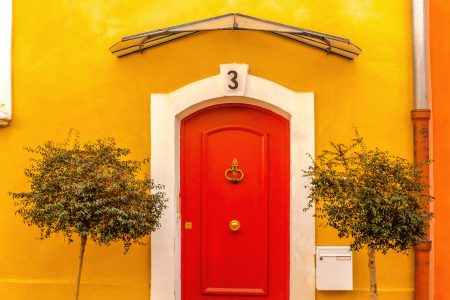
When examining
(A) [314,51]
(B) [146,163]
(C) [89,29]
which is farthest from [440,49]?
(C) [89,29]

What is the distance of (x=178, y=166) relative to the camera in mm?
6281

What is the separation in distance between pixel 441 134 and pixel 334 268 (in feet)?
5.62

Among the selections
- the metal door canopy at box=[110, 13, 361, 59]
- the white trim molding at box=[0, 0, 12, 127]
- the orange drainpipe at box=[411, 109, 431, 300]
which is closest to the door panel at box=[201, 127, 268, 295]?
the metal door canopy at box=[110, 13, 361, 59]

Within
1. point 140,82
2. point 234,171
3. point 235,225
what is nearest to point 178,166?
point 234,171

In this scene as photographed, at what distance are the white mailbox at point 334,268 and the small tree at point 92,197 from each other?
5.83 ft

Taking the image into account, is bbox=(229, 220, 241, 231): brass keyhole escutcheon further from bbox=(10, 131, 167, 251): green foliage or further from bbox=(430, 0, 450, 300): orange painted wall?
bbox=(430, 0, 450, 300): orange painted wall

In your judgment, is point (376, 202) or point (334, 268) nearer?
point (376, 202)

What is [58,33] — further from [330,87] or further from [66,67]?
[330,87]

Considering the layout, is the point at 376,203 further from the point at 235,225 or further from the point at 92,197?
the point at 92,197

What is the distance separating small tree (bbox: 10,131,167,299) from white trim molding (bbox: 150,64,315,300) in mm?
689

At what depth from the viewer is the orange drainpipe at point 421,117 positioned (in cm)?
586

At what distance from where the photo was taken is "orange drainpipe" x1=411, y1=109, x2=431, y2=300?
19.2 ft

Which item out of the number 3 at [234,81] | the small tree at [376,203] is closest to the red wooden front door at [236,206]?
the number 3 at [234,81]

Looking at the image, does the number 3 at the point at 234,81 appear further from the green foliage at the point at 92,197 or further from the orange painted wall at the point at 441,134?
the orange painted wall at the point at 441,134
